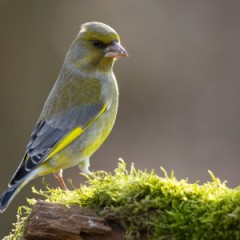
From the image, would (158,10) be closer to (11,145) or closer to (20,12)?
(20,12)

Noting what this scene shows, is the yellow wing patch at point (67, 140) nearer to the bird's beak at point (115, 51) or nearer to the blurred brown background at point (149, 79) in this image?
the bird's beak at point (115, 51)

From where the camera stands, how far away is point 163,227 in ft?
12.5

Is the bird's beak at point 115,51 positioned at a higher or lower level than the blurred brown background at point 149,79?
lower

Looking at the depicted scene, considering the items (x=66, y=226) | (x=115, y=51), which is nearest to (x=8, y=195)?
(x=66, y=226)

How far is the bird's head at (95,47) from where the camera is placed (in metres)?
6.09

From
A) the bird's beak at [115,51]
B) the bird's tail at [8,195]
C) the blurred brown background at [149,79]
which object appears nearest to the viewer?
the bird's tail at [8,195]

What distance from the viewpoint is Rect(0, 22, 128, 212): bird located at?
5559 millimetres

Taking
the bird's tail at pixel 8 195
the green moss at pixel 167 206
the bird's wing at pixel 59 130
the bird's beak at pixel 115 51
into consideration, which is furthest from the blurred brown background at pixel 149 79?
the green moss at pixel 167 206

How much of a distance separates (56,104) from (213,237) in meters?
2.62

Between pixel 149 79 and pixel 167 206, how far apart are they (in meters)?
8.08

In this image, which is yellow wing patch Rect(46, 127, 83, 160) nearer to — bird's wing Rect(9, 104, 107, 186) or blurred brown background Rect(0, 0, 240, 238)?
bird's wing Rect(9, 104, 107, 186)

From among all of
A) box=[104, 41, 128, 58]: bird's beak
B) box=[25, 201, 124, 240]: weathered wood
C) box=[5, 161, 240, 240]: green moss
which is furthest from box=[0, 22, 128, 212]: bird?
box=[5, 161, 240, 240]: green moss

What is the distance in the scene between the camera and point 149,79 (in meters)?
11.9

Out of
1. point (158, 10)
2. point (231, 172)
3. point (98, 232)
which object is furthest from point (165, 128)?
point (98, 232)
